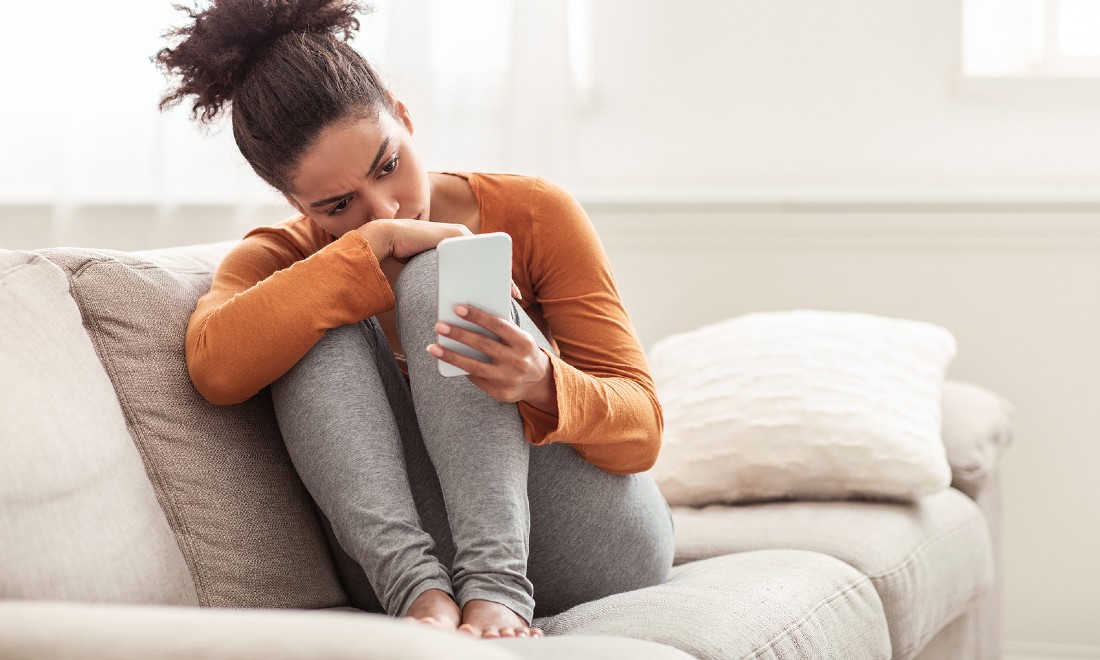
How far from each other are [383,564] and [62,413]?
33 cm

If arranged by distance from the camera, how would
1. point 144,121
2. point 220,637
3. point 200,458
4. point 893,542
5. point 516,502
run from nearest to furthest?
point 220,637
point 516,502
point 200,458
point 893,542
point 144,121

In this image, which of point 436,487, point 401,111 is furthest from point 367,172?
point 436,487

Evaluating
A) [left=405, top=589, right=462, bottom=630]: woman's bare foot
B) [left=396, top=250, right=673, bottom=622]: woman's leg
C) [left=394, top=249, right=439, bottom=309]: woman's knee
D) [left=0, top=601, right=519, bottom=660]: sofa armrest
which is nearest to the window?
[left=396, top=250, right=673, bottom=622]: woman's leg

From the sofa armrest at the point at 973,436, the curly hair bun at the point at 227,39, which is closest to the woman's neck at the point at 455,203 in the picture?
the curly hair bun at the point at 227,39

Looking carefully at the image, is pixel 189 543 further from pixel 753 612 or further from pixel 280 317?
pixel 753 612

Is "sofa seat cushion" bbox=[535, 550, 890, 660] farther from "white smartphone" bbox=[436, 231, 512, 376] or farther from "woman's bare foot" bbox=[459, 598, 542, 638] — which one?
"white smartphone" bbox=[436, 231, 512, 376]

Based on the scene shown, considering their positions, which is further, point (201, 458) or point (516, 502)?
point (201, 458)

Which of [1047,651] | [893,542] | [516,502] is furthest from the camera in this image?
[1047,651]

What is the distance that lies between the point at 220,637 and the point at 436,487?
0.61m

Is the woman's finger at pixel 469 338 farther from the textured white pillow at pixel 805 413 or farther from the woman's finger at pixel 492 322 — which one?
the textured white pillow at pixel 805 413

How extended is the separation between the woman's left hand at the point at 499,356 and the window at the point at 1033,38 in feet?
5.51

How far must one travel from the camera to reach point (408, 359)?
4.00 feet

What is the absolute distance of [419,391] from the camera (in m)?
1.20

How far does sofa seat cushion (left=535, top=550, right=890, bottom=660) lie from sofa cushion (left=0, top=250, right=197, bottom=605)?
41 centimetres
